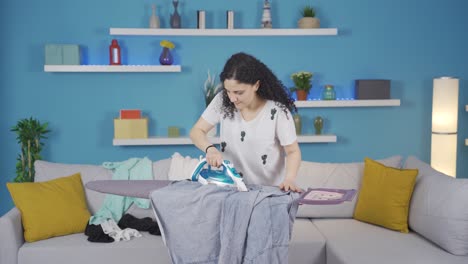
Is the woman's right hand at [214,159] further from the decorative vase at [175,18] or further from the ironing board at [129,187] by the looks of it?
the decorative vase at [175,18]

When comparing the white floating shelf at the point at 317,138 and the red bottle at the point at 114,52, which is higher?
the red bottle at the point at 114,52

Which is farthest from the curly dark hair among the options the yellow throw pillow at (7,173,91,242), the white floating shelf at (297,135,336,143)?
the white floating shelf at (297,135,336,143)

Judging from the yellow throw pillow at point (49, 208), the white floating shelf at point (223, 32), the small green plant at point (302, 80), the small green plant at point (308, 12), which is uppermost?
the small green plant at point (308, 12)

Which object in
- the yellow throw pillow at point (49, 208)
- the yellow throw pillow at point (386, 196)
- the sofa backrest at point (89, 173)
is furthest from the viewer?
the sofa backrest at point (89, 173)

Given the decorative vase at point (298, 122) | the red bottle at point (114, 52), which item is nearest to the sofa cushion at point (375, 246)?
the decorative vase at point (298, 122)

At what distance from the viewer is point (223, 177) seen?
83.6 inches

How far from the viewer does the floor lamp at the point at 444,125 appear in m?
4.44

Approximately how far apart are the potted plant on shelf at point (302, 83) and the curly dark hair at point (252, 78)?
2.06 m

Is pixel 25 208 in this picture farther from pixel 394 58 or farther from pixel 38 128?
pixel 394 58

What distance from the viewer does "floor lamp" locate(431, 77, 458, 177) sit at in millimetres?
4441

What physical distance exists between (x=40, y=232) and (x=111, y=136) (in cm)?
153

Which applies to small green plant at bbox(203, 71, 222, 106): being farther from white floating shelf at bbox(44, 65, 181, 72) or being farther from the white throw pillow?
the white throw pillow

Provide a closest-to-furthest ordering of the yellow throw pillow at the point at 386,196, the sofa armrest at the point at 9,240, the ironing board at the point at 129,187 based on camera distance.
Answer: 1. the ironing board at the point at 129,187
2. the sofa armrest at the point at 9,240
3. the yellow throw pillow at the point at 386,196

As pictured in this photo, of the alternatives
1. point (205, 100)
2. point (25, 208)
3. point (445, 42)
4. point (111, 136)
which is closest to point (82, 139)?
point (111, 136)
